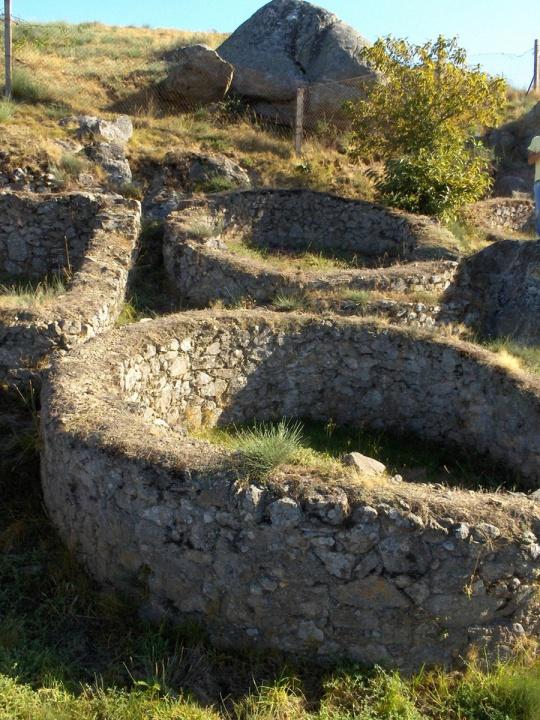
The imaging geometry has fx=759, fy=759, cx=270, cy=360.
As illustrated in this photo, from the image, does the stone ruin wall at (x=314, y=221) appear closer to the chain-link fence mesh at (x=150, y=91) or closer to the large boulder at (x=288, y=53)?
the chain-link fence mesh at (x=150, y=91)

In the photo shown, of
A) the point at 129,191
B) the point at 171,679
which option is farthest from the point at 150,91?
the point at 171,679

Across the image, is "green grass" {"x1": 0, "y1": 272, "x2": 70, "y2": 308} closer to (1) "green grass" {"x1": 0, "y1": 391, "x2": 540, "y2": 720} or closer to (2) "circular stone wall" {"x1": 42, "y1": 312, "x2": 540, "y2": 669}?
(2) "circular stone wall" {"x1": 42, "y1": 312, "x2": 540, "y2": 669}

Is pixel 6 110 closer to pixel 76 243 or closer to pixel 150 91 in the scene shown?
pixel 150 91

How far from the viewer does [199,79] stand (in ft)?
71.6

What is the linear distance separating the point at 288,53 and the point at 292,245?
9696 millimetres

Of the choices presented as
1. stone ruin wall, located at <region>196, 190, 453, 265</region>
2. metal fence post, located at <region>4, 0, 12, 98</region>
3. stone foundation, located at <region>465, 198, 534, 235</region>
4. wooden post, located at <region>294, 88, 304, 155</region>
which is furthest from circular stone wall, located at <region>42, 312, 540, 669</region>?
wooden post, located at <region>294, 88, 304, 155</region>

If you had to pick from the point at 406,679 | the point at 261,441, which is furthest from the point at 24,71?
the point at 406,679

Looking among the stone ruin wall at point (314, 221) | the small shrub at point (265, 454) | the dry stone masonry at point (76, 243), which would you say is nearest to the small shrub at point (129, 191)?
the stone ruin wall at point (314, 221)

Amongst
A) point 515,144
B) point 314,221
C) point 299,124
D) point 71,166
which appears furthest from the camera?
point 515,144

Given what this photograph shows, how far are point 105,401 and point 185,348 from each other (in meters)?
1.87

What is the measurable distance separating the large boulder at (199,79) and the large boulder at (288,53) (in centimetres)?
49

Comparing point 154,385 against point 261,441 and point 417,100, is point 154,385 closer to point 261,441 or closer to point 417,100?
point 261,441

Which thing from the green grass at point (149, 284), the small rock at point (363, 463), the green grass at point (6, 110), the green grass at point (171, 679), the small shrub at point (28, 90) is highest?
the small shrub at point (28, 90)

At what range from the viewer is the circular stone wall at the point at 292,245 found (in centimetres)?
1084
